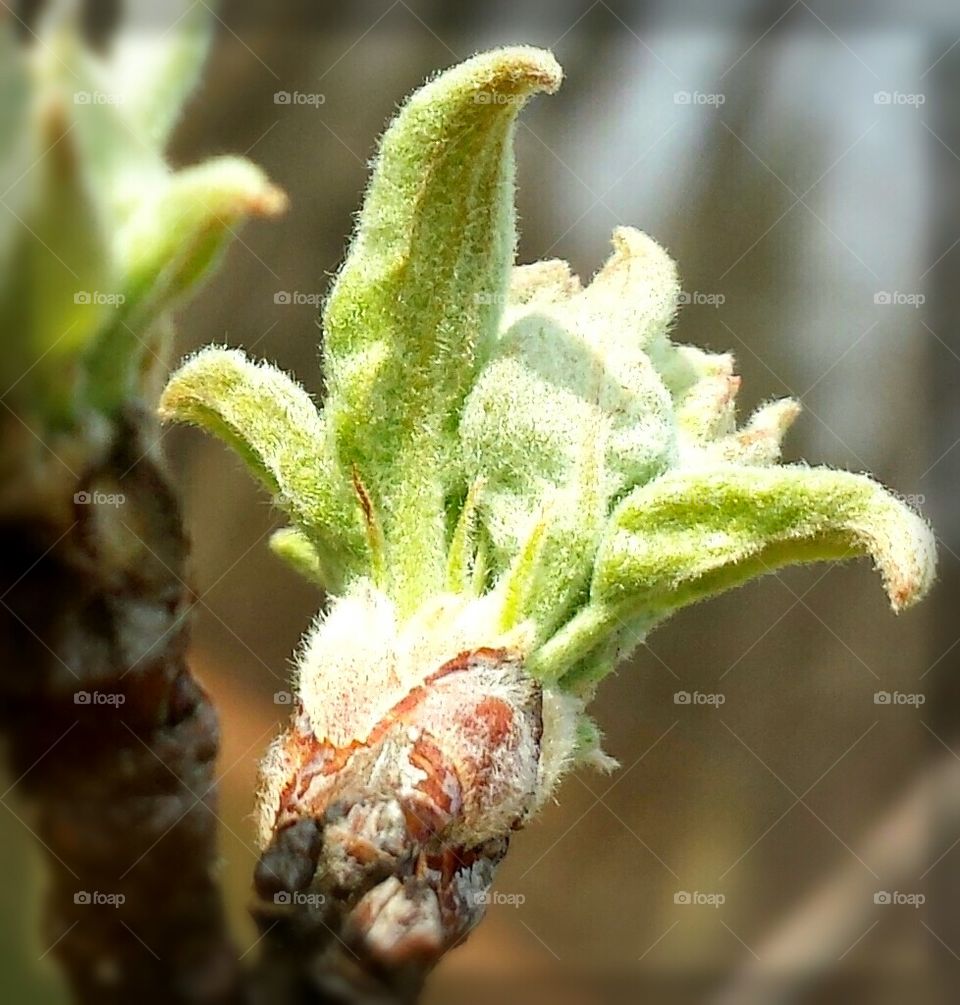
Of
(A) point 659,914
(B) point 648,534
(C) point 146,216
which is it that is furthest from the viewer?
(A) point 659,914

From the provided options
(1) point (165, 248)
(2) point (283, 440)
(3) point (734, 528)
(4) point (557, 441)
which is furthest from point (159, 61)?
(3) point (734, 528)

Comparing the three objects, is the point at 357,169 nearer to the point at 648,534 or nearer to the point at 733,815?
the point at 648,534

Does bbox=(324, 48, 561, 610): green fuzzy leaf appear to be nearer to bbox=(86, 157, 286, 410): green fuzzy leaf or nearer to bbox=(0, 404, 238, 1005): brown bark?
bbox=(86, 157, 286, 410): green fuzzy leaf

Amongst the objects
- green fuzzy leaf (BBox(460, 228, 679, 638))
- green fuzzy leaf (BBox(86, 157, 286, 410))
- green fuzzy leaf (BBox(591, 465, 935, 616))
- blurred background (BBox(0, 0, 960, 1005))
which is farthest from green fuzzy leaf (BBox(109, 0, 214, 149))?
green fuzzy leaf (BBox(591, 465, 935, 616))


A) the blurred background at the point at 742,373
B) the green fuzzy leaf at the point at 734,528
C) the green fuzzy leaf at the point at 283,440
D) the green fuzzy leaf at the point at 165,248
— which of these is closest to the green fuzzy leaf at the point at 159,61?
the blurred background at the point at 742,373

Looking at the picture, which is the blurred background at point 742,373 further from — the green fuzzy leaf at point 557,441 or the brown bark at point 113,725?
the green fuzzy leaf at point 557,441

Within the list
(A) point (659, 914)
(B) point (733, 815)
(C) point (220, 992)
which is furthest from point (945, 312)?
(C) point (220, 992)
